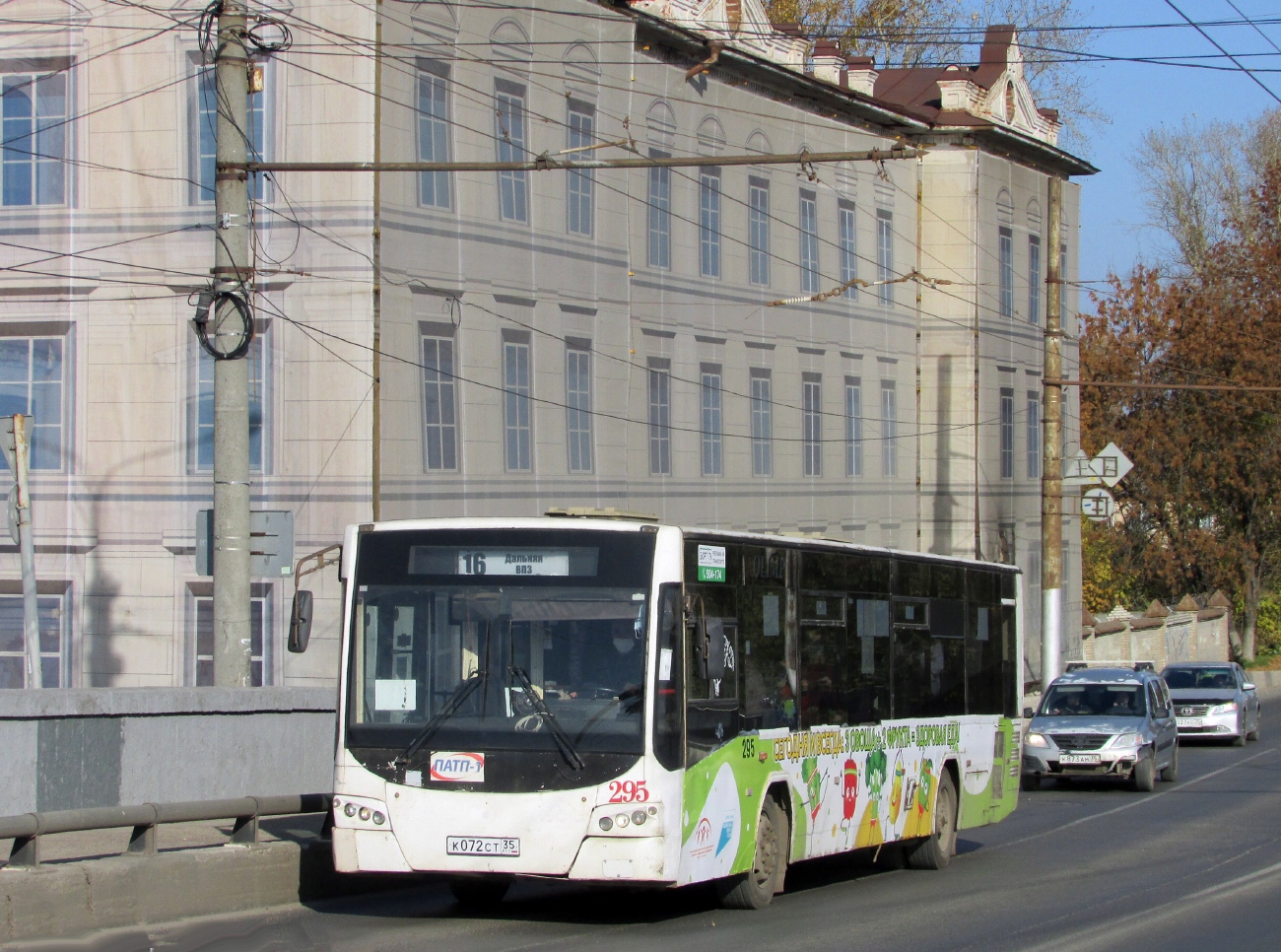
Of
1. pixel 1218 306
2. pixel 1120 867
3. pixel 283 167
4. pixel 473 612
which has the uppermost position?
pixel 1218 306

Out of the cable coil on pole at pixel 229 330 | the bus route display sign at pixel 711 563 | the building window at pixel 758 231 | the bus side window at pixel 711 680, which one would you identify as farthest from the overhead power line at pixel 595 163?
the building window at pixel 758 231

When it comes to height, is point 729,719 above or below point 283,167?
below

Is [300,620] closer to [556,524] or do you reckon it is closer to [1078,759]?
[556,524]

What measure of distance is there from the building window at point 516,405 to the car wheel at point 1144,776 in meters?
9.50

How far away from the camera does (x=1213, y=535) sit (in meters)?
62.2

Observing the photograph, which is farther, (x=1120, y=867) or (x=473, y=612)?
(x=1120, y=867)

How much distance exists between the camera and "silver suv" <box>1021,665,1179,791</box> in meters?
24.2

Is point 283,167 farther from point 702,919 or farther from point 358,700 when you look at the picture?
point 702,919

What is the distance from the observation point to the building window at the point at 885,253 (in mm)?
39344

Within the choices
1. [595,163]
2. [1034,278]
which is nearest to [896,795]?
[595,163]

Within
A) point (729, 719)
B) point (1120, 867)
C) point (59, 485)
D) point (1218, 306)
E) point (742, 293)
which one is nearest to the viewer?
point (729, 719)

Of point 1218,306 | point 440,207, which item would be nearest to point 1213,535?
point 1218,306

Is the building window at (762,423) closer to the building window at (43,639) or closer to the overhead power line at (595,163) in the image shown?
the building window at (43,639)

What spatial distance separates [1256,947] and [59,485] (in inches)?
712
